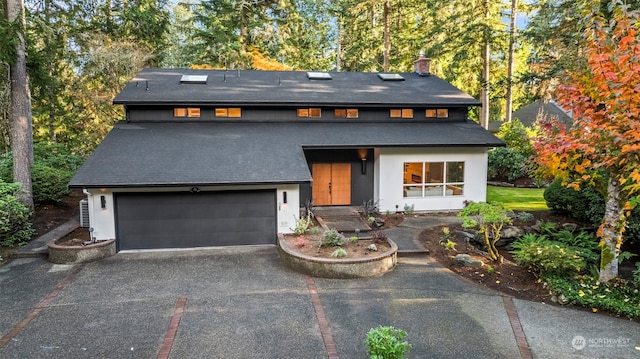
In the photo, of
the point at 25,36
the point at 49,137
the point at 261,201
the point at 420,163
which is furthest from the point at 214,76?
the point at 49,137

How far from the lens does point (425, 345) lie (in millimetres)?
5438

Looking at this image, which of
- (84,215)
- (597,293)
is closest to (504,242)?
(597,293)

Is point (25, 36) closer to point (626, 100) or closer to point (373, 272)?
point (373, 272)

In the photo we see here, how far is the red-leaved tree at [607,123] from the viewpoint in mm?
5984

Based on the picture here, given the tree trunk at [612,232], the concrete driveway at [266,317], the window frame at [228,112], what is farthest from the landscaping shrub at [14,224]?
the tree trunk at [612,232]

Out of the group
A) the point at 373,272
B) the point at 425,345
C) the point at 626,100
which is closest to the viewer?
the point at 425,345

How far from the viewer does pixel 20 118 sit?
11844 mm

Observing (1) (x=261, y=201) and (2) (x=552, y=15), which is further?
(2) (x=552, y=15)

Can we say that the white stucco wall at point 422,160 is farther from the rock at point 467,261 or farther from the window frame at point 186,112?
the window frame at point 186,112

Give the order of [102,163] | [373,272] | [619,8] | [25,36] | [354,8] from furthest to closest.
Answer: [354,8] < [25,36] < [102,163] < [373,272] < [619,8]

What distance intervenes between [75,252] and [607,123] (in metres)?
11.5

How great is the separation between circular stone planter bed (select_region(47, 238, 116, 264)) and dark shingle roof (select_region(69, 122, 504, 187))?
5.01 ft

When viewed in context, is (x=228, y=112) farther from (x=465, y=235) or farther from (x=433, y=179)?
(x=465, y=235)

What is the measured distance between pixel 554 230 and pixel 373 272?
6206mm
